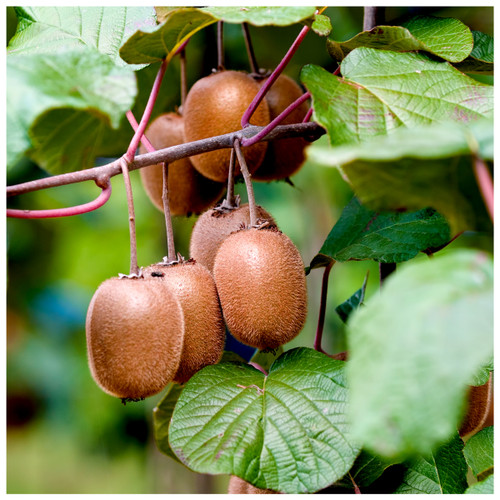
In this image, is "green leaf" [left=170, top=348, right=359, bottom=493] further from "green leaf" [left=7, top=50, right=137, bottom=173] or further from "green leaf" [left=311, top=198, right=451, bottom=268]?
"green leaf" [left=7, top=50, right=137, bottom=173]

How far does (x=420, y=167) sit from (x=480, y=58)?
Answer: 16.0 inches

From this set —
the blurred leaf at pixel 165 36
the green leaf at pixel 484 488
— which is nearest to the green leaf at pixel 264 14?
the blurred leaf at pixel 165 36

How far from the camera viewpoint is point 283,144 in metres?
0.77

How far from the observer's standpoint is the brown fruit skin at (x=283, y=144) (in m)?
0.77

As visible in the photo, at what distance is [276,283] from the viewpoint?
2.02 feet

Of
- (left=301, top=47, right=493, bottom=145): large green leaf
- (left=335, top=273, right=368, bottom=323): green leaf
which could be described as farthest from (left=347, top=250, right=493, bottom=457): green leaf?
(left=335, top=273, right=368, bottom=323): green leaf

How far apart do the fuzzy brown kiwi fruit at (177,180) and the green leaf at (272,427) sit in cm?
27

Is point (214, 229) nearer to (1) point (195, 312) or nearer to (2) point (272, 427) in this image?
(1) point (195, 312)

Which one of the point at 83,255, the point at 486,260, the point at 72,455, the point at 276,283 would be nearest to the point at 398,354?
the point at 486,260

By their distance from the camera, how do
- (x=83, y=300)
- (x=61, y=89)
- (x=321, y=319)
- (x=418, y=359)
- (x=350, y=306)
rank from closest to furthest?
(x=418, y=359) → (x=61, y=89) → (x=321, y=319) → (x=350, y=306) → (x=83, y=300)

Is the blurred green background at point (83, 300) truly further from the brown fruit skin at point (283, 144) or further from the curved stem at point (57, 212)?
the curved stem at point (57, 212)

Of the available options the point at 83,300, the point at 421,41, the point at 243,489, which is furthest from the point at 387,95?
the point at 83,300

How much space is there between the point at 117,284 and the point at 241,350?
80 centimetres

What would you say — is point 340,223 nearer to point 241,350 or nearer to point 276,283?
point 276,283
